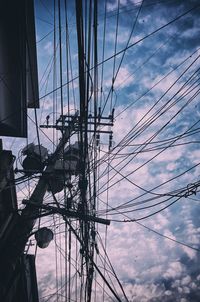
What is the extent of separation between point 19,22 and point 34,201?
5.09m

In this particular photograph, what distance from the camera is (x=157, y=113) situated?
5070mm

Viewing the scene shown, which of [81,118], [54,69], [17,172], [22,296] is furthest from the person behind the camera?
[22,296]

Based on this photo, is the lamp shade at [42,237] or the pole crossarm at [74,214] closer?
the pole crossarm at [74,214]

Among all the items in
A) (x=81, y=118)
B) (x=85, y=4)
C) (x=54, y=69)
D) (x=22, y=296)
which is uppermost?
(x=54, y=69)

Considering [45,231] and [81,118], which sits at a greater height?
[81,118]

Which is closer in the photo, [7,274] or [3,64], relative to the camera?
[7,274]

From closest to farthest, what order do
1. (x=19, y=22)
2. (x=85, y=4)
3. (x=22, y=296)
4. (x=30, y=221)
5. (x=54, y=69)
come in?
1. (x=85, y=4)
2. (x=30, y=221)
3. (x=54, y=69)
4. (x=19, y=22)
5. (x=22, y=296)

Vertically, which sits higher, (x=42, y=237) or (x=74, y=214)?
(x=74, y=214)

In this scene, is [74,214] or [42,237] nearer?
[74,214]

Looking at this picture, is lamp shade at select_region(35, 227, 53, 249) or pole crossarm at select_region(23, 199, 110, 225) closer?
pole crossarm at select_region(23, 199, 110, 225)

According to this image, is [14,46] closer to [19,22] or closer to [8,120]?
[19,22]

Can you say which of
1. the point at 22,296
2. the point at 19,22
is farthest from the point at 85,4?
the point at 22,296

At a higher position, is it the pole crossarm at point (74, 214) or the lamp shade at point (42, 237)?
the pole crossarm at point (74, 214)

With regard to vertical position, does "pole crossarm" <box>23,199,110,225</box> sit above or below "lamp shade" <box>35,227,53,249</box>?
above
